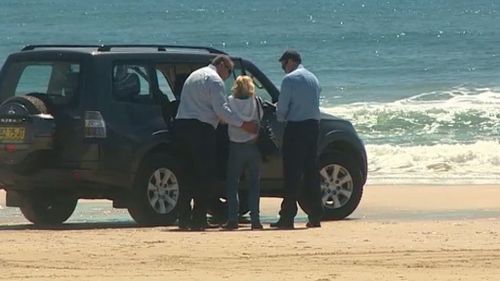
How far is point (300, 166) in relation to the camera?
42.6 feet

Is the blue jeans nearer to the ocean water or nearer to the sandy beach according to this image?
the sandy beach

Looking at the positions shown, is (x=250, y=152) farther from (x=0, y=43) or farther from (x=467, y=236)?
(x=0, y=43)

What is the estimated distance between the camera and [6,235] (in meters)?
12.2

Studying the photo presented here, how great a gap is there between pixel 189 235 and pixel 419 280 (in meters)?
3.12

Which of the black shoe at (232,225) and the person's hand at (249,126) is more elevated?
the person's hand at (249,126)

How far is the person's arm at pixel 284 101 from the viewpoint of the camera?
42.0ft

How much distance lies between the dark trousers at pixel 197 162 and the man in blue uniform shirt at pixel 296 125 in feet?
2.15

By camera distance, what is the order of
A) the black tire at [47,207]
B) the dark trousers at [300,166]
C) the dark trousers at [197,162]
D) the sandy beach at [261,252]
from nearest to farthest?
the sandy beach at [261,252] < the dark trousers at [197,162] < the dark trousers at [300,166] < the black tire at [47,207]

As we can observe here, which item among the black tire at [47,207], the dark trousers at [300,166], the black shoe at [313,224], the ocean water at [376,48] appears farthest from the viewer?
the ocean water at [376,48]

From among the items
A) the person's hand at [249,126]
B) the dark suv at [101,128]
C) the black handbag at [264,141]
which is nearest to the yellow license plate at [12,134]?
the dark suv at [101,128]

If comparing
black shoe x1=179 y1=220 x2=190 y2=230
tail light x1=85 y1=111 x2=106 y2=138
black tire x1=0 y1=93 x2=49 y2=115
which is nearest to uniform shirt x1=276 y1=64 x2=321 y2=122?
black shoe x1=179 y1=220 x2=190 y2=230

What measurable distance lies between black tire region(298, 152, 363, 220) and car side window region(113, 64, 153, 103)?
1898 millimetres

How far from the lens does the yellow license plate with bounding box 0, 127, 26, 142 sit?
12789mm

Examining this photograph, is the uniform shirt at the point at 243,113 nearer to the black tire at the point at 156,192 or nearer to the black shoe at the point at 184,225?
the black tire at the point at 156,192
